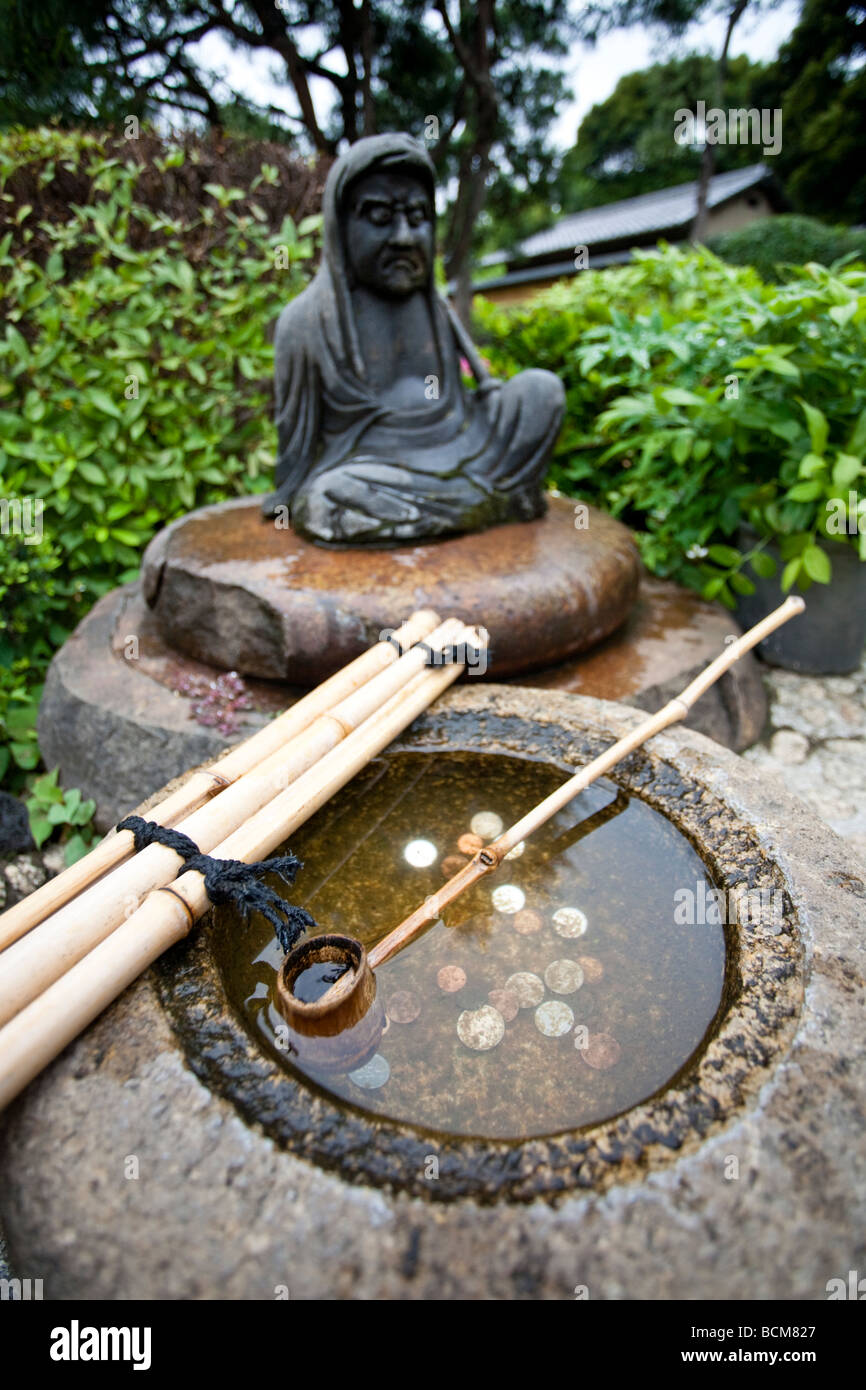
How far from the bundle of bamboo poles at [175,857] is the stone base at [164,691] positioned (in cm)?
82

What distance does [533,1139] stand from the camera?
105cm

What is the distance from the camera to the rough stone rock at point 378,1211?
2.88ft

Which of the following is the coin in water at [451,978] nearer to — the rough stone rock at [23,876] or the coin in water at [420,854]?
the coin in water at [420,854]

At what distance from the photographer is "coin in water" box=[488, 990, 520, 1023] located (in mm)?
1383

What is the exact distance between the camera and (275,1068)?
Result: 1.15m

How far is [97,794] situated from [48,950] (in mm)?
1756

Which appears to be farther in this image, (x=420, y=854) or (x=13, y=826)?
(x=13, y=826)

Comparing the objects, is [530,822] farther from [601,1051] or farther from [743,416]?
[743,416]

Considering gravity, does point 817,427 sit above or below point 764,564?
above

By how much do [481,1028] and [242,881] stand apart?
0.51 m

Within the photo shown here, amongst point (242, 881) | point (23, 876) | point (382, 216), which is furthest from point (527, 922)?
point (382, 216)

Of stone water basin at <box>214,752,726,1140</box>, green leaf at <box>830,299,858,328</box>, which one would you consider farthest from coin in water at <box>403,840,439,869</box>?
green leaf at <box>830,299,858,328</box>
